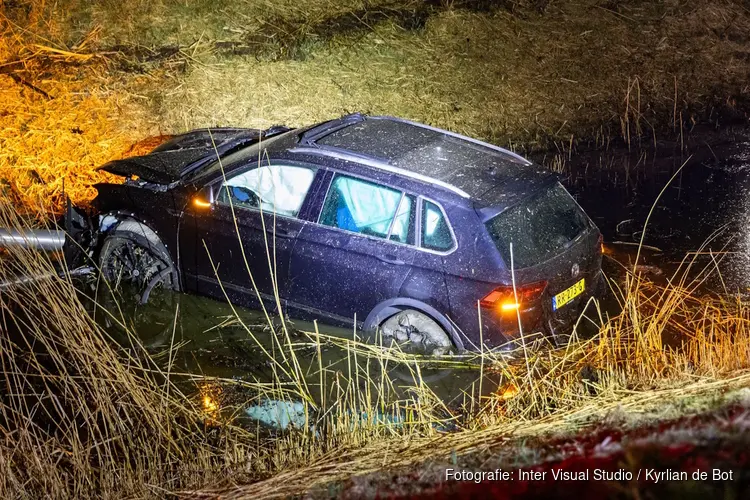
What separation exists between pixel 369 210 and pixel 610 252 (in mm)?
3405

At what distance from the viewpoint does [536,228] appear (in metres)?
6.24

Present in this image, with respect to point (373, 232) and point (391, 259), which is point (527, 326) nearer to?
point (391, 259)

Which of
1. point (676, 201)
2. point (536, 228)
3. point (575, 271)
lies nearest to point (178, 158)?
point (536, 228)

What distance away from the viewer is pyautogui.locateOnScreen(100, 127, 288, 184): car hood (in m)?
7.50

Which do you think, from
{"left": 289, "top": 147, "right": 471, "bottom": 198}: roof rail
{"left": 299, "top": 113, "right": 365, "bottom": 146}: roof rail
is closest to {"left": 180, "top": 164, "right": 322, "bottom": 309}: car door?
{"left": 289, "top": 147, "right": 471, "bottom": 198}: roof rail

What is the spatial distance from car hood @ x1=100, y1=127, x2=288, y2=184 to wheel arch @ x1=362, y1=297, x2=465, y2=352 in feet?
6.76

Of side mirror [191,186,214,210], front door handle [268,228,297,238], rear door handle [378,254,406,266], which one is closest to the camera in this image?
rear door handle [378,254,406,266]

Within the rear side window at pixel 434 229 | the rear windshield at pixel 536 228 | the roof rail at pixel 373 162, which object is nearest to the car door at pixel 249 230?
the roof rail at pixel 373 162

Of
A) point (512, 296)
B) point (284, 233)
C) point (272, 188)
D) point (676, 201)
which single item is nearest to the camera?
point (512, 296)

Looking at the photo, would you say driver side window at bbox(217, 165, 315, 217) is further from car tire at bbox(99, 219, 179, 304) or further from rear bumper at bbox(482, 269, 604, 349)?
rear bumper at bbox(482, 269, 604, 349)

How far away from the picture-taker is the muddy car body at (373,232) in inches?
241

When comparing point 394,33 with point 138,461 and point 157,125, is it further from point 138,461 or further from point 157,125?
point 138,461

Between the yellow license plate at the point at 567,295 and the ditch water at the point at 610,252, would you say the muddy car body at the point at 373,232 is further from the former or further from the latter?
the ditch water at the point at 610,252

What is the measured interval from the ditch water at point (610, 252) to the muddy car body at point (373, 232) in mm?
285
